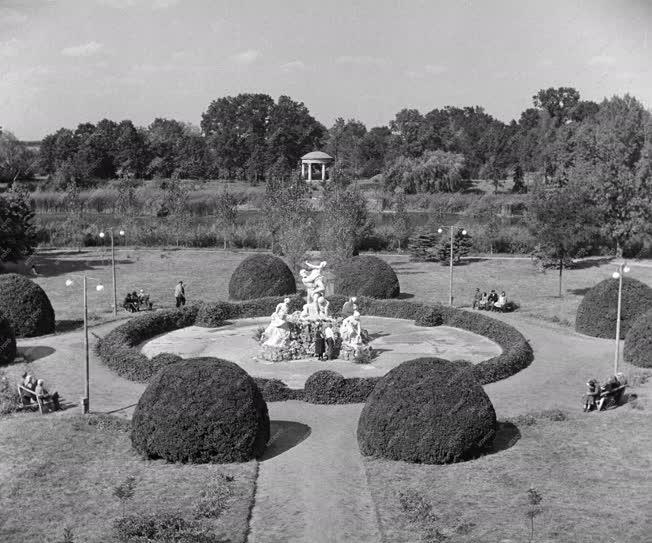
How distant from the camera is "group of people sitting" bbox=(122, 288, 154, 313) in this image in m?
37.3

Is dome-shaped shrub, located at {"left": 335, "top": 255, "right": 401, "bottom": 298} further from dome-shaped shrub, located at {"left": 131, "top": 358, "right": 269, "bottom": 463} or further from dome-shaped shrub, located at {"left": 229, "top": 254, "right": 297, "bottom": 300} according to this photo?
dome-shaped shrub, located at {"left": 131, "top": 358, "right": 269, "bottom": 463}

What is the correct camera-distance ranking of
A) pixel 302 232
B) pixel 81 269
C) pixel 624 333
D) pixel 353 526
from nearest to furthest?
pixel 353 526 < pixel 624 333 < pixel 302 232 < pixel 81 269

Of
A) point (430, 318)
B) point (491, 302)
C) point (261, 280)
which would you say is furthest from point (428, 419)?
point (261, 280)

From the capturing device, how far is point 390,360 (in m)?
28.1

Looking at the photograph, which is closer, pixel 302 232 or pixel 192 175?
pixel 302 232

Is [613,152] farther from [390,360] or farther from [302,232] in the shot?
[390,360]

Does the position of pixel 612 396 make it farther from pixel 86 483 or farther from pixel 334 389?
pixel 86 483

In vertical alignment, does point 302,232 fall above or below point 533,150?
below

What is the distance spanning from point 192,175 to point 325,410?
90119mm

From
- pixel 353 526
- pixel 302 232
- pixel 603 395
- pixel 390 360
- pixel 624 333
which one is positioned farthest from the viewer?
pixel 302 232

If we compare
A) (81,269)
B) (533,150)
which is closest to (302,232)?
(81,269)

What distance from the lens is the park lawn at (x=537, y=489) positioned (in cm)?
1512

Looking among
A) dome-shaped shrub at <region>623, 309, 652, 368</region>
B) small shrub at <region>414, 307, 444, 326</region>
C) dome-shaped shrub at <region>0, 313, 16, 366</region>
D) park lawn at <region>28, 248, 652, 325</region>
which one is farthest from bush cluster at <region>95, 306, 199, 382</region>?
dome-shaped shrub at <region>623, 309, 652, 368</region>

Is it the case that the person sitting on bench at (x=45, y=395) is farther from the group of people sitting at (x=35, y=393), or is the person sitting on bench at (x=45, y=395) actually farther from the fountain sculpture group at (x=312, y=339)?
the fountain sculpture group at (x=312, y=339)
